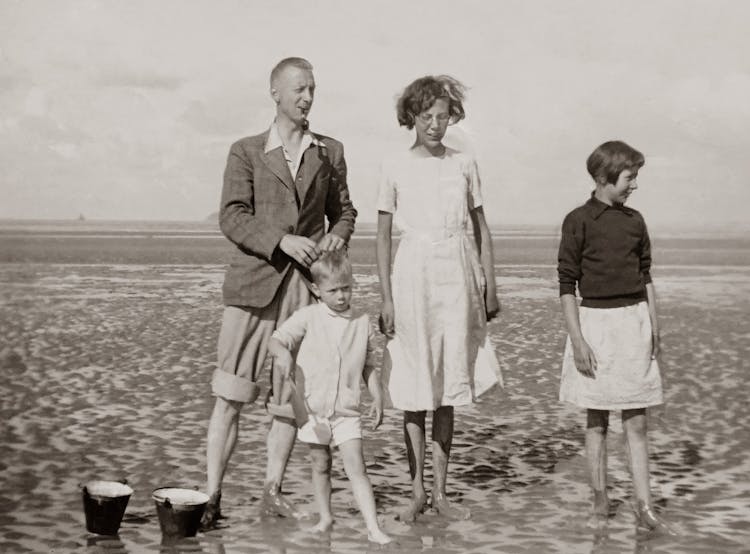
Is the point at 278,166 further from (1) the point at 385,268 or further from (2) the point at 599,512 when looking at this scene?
(2) the point at 599,512

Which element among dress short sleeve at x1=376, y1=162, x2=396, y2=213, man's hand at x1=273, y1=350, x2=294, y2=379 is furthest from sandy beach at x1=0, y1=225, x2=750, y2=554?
dress short sleeve at x1=376, y1=162, x2=396, y2=213

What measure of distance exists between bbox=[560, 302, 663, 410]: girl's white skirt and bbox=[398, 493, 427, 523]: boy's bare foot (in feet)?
3.17

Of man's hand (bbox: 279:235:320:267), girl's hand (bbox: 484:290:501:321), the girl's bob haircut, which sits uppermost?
the girl's bob haircut

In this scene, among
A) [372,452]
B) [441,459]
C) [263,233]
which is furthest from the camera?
[372,452]

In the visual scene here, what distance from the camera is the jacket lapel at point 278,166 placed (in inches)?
227

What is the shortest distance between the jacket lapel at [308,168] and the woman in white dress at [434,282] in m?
0.40

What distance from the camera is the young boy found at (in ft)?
17.7

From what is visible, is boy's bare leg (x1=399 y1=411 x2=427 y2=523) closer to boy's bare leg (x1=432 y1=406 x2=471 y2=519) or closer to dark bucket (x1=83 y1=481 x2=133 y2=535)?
boy's bare leg (x1=432 y1=406 x2=471 y2=519)

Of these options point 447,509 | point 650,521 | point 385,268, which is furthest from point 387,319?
point 650,521

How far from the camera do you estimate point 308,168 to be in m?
5.83

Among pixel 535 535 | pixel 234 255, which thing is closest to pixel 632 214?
pixel 535 535

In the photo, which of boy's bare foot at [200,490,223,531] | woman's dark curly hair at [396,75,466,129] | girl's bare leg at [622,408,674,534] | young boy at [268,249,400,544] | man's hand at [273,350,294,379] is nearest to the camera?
man's hand at [273,350,294,379]

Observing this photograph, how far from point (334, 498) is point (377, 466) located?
34.2 inches

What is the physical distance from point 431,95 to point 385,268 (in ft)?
2.97
